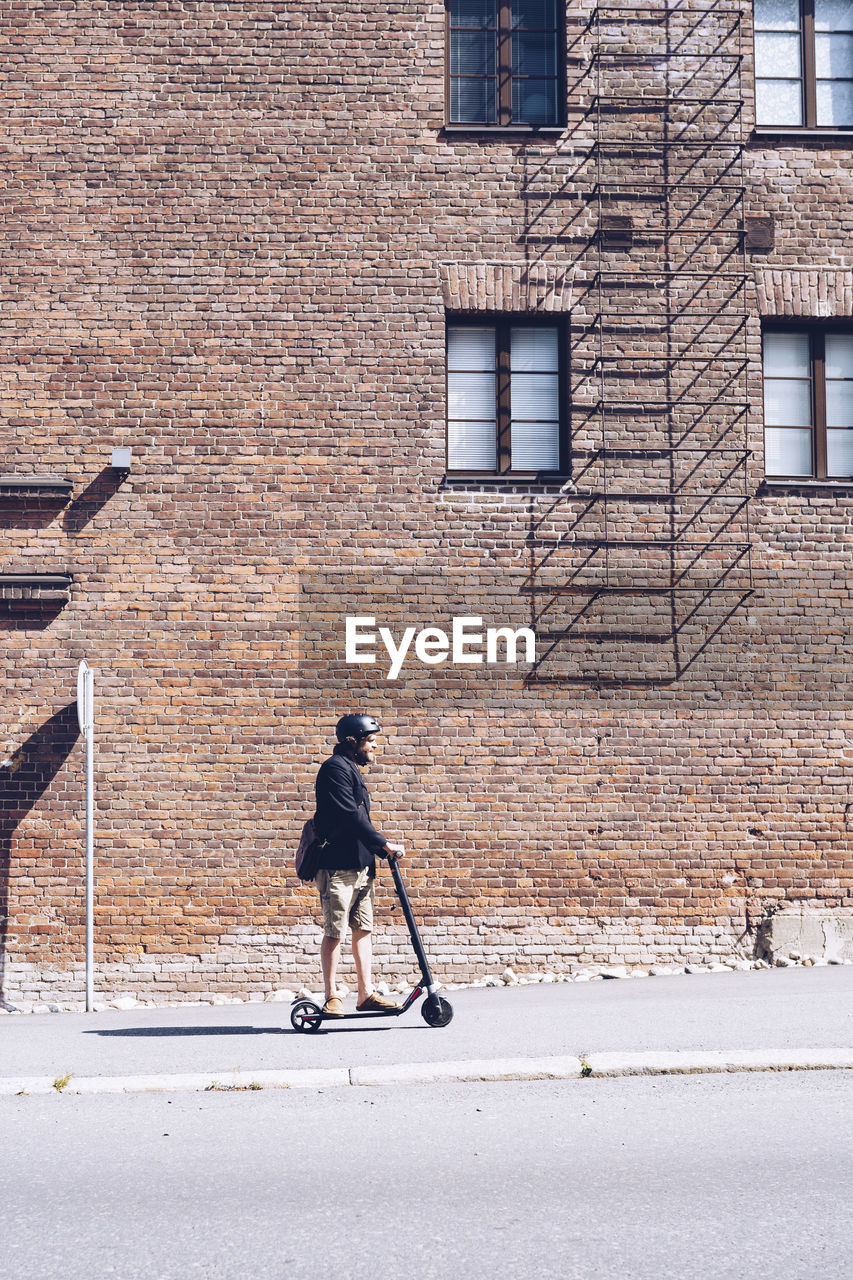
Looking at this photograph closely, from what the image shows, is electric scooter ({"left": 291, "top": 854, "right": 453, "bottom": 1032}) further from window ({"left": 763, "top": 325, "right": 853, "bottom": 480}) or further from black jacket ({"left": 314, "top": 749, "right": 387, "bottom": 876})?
window ({"left": 763, "top": 325, "right": 853, "bottom": 480})

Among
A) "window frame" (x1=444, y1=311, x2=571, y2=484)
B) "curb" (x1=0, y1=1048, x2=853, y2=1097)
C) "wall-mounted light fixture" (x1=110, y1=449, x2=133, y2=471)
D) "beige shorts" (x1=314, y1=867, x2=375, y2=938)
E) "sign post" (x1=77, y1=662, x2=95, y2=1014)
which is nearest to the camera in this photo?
"curb" (x1=0, y1=1048, x2=853, y2=1097)

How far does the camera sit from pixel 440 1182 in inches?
199

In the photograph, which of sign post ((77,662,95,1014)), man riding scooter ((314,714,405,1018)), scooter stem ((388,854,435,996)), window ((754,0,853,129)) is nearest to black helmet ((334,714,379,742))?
man riding scooter ((314,714,405,1018))

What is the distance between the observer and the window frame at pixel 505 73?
37.0 ft

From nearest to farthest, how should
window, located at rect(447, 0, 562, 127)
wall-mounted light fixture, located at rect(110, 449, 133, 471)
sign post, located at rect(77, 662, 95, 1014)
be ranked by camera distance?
1. sign post, located at rect(77, 662, 95, 1014)
2. wall-mounted light fixture, located at rect(110, 449, 133, 471)
3. window, located at rect(447, 0, 562, 127)

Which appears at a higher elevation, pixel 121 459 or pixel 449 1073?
pixel 121 459

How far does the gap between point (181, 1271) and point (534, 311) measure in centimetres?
870

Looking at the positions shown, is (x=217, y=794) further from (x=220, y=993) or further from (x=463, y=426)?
(x=463, y=426)

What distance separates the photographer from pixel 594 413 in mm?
11102

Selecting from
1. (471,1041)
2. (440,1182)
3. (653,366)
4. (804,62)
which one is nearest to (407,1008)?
(471,1041)

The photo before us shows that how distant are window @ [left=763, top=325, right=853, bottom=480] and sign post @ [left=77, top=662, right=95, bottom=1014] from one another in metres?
6.14

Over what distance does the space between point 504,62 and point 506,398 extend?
3040 millimetres

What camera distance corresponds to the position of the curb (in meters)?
6.79

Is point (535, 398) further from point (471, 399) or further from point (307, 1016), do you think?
point (307, 1016)
